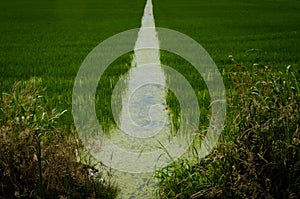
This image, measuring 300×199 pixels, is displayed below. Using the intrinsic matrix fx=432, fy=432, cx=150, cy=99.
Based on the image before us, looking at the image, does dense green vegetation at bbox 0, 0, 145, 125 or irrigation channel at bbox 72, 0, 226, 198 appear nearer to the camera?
irrigation channel at bbox 72, 0, 226, 198

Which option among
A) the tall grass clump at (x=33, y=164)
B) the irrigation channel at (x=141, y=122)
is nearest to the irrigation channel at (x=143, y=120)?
the irrigation channel at (x=141, y=122)

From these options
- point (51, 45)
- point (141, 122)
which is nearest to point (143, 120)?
point (141, 122)

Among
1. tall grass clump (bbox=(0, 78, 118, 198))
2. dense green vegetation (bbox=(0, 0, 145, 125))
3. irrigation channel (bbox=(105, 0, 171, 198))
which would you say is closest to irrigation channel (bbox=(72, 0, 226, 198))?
irrigation channel (bbox=(105, 0, 171, 198))

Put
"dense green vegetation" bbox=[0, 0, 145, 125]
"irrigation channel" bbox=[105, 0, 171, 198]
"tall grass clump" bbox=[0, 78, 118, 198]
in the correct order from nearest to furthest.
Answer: "tall grass clump" bbox=[0, 78, 118, 198] < "irrigation channel" bbox=[105, 0, 171, 198] < "dense green vegetation" bbox=[0, 0, 145, 125]

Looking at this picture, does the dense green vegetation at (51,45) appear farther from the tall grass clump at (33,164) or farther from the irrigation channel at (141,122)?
the tall grass clump at (33,164)

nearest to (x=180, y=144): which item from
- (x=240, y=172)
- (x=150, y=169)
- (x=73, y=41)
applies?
(x=150, y=169)

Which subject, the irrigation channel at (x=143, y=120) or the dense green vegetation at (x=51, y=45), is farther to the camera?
the dense green vegetation at (x=51, y=45)

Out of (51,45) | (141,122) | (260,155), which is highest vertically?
(51,45)

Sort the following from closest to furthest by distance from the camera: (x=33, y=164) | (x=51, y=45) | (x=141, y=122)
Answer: (x=33, y=164) < (x=141, y=122) < (x=51, y=45)

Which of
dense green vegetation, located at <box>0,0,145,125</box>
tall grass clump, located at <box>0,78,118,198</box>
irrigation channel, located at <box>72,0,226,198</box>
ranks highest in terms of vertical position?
dense green vegetation, located at <box>0,0,145,125</box>

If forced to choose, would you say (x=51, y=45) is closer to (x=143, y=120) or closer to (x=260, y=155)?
(x=143, y=120)

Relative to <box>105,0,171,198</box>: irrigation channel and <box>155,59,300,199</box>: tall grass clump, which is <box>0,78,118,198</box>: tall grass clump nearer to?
<box>105,0,171,198</box>: irrigation channel

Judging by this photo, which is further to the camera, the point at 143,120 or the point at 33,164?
the point at 143,120

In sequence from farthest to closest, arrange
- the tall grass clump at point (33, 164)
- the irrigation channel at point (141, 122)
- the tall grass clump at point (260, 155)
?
the irrigation channel at point (141, 122) < the tall grass clump at point (33, 164) < the tall grass clump at point (260, 155)
